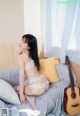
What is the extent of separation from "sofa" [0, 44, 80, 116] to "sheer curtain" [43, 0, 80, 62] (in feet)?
0.58

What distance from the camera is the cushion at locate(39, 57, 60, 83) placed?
2582 mm

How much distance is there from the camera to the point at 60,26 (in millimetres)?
2531

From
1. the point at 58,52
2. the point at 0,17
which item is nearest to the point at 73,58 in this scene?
the point at 58,52

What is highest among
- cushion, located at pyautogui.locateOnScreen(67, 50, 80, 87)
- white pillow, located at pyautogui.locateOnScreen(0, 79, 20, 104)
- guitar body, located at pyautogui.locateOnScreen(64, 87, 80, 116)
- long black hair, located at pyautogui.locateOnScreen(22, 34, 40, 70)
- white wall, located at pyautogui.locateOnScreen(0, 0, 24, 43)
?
white wall, located at pyautogui.locateOnScreen(0, 0, 24, 43)

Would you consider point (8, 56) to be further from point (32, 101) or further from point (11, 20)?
point (32, 101)

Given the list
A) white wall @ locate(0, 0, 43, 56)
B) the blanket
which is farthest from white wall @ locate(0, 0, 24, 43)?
the blanket

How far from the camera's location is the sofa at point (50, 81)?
199 centimetres

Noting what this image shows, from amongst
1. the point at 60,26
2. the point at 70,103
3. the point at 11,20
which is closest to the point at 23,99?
the point at 70,103

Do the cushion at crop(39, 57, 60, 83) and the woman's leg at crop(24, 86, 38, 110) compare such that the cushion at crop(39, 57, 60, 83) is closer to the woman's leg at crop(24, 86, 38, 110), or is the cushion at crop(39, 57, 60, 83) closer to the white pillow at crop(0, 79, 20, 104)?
the woman's leg at crop(24, 86, 38, 110)

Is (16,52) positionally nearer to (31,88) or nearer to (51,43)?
(51,43)

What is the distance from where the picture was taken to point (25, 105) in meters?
2.04

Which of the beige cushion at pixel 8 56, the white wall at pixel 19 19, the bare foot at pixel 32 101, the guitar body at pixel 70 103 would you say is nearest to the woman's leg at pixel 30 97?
the bare foot at pixel 32 101

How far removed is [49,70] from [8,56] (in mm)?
594

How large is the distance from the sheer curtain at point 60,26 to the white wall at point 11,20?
35 cm
